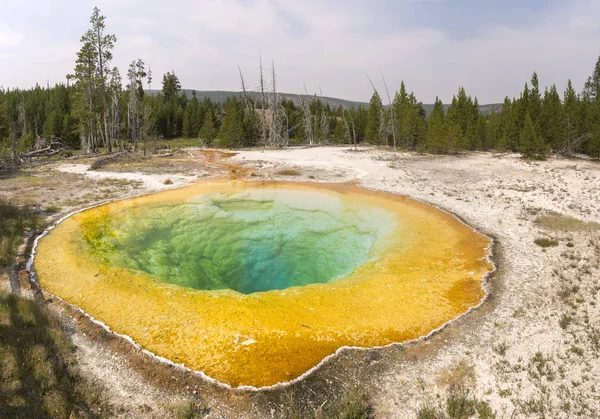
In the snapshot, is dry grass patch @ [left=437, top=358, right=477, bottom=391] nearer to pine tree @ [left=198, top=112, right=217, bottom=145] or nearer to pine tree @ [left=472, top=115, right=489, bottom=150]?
pine tree @ [left=472, top=115, right=489, bottom=150]

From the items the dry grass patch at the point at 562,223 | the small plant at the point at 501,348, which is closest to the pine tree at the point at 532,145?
the dry grass patch at the point at 562,223

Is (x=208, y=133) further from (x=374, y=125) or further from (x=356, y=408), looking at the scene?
(x=356, y=408)

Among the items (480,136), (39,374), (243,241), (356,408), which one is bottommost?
(356,408)

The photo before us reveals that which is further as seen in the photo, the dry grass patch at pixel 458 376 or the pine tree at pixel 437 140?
the pine tree at pixel 437 140

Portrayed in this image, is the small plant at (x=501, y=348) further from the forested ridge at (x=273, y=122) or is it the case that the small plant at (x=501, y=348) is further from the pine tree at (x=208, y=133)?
the pine tree at (x=208, y=133)

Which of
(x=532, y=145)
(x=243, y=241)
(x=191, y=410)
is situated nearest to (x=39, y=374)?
(x=191, y=410)

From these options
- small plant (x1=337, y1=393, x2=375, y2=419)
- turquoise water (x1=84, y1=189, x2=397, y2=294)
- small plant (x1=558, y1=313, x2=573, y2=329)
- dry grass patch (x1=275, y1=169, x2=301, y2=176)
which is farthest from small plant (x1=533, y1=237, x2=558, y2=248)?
dry grass patch (x1=275, y1=169, x2=301, y2=176)

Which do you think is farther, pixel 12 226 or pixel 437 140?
pixel 437 140
